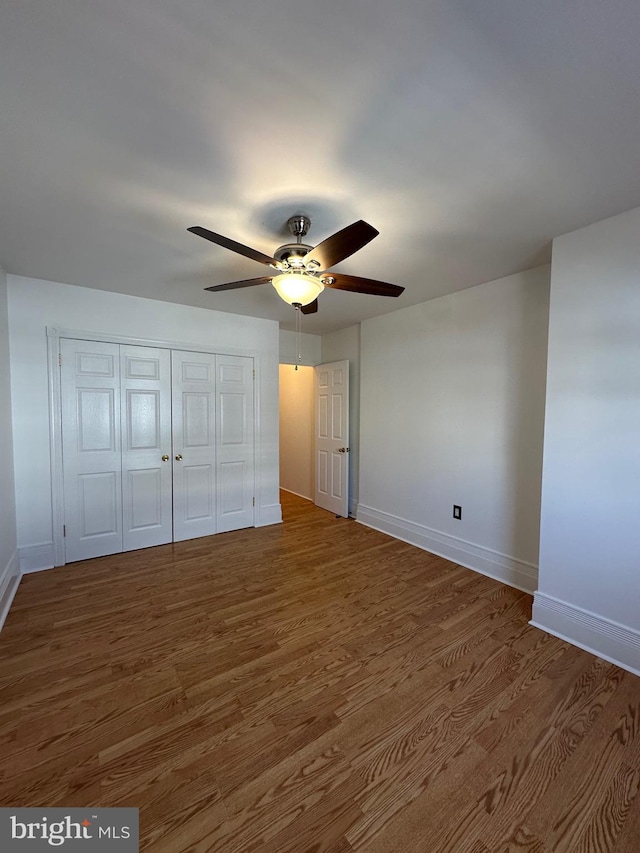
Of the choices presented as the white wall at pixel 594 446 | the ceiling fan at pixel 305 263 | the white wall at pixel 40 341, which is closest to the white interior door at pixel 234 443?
the white wall at pixel 40 341

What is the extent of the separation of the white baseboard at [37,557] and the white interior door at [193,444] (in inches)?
40.8

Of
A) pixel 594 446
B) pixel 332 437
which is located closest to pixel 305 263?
pixel 594 446

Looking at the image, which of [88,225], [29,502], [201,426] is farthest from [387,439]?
[29,502]

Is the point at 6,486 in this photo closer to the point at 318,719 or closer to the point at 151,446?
the point at 151,446

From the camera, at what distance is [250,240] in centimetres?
217

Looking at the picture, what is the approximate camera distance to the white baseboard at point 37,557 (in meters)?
2.88

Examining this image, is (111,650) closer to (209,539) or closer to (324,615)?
(324,615)

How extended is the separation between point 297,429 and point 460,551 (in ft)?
10.4

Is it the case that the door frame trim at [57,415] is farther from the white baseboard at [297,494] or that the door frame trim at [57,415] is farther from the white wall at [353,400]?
the white baseboard at [297,494]

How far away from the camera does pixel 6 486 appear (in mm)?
2586

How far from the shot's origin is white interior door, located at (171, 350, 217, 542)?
11.7ft

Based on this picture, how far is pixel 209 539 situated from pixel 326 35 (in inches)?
150

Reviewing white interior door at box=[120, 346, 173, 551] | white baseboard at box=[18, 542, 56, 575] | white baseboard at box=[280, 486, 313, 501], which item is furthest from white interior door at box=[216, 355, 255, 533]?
white baseboard at box=[18, 542, 56, 575]

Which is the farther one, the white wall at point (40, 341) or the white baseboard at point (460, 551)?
the white wall at point (40, 341)
